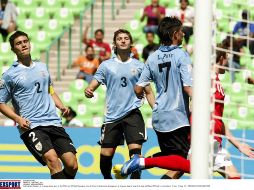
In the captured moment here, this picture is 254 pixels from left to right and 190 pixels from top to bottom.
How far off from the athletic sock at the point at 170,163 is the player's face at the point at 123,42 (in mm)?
2013

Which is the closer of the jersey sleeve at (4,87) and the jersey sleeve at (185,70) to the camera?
the jersey sleeve at (185,70)

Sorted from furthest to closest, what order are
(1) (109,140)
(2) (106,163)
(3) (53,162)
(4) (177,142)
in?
(2) (106,163) → (1) (109,140) → (3) (53,162) → (4) (177,142)

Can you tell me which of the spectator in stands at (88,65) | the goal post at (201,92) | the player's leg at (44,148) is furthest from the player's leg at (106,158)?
the spectator in stands at (88,65)

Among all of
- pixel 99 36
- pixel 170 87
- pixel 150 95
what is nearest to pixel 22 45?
pixel 150 95

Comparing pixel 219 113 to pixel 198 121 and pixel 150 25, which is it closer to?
pixel 198 121

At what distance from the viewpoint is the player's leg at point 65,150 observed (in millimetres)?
10609

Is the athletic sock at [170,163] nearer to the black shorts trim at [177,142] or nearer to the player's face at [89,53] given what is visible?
the black shorts trim at [177,142]

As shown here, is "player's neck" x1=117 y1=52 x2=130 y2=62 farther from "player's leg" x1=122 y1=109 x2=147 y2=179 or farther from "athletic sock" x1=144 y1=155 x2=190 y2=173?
"athletic sock" x1=144 y1=155 x2=190 y2=173

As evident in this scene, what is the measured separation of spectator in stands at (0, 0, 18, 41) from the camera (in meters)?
18.8

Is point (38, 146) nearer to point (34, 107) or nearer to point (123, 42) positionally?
point (34, 107)

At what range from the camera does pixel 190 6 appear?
1812 centimetres

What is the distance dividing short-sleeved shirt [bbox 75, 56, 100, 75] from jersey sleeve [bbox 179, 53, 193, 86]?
734 cm

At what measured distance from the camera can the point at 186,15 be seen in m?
17.6

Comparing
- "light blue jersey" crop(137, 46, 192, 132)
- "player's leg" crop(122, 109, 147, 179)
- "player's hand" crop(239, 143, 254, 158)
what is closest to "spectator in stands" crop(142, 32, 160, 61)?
"player's leg" crop(122, 109, 147, 179)
